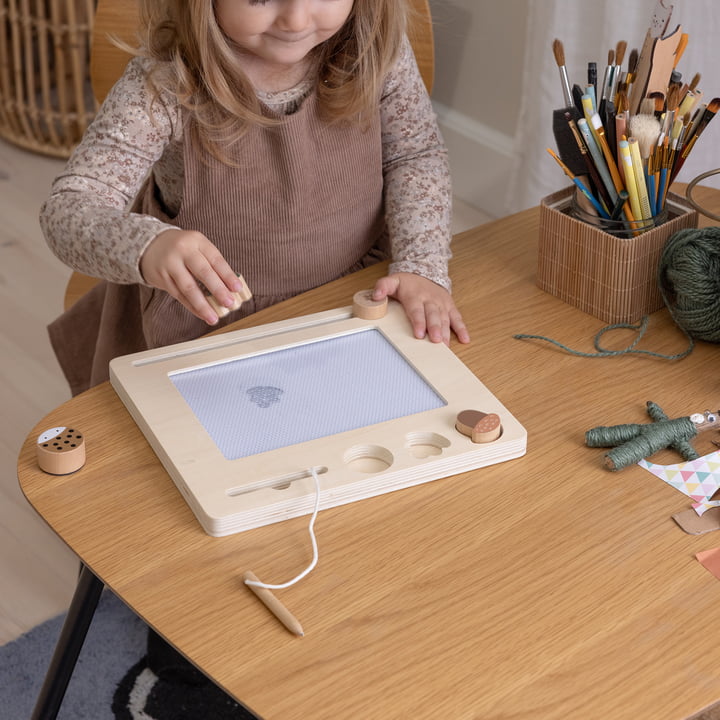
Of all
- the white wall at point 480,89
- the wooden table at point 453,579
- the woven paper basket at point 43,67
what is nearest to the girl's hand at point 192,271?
the wooden table at point 453,579

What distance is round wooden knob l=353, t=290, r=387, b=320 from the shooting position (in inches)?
37.6

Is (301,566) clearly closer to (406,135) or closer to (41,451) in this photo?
(41,451)

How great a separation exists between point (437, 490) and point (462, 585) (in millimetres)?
98

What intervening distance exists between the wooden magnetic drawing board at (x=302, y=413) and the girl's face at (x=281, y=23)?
0.28 metres

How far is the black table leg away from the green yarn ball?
24.1 inches

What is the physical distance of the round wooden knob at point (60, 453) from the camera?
79cm

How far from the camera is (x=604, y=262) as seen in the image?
97 centimetres

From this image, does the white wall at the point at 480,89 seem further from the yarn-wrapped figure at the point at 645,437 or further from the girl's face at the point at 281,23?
the yarn-wrapped figure at the point at 645,437

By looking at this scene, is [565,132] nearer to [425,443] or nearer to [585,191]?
[585,191]

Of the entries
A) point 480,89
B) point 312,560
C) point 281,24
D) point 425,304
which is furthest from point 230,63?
point 480,89

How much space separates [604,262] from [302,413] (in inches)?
13.3

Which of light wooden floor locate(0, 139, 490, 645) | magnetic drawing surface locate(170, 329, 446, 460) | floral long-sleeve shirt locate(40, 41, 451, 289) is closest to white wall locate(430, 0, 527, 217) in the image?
light wooden floor locate(0, 139, 490, 645)

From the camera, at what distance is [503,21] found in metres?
2.18

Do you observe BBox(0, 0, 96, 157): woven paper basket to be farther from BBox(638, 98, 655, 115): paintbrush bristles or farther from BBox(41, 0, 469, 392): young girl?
BBox(638, 98, 655, 115): paintbrush bristles
